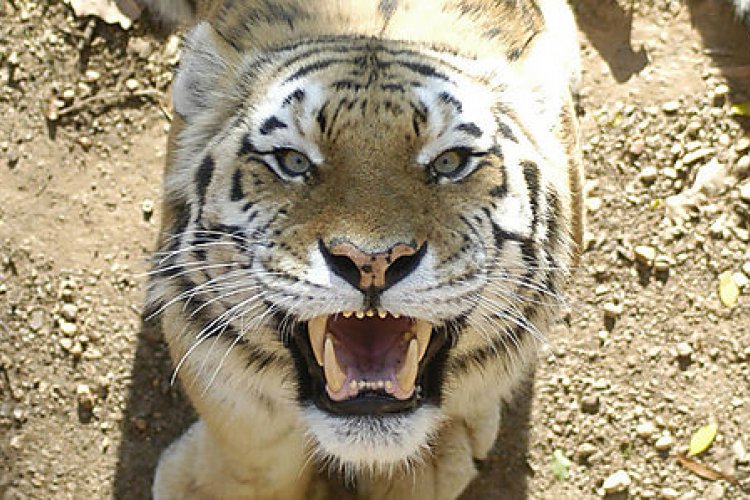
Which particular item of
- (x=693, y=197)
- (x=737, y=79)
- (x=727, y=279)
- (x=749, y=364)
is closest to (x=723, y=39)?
(x=737, y=79)

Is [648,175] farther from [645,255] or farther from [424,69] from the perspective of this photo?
[424,69]

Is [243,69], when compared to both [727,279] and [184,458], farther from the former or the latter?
[727,279]

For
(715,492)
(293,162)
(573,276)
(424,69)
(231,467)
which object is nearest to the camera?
(293,162)

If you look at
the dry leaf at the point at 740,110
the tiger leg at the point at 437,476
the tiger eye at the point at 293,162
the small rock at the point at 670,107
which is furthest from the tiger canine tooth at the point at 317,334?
the dry leaf at the point at 740,110

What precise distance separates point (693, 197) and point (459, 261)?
1340 mm

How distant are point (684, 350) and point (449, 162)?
1236mm

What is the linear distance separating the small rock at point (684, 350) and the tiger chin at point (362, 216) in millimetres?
641

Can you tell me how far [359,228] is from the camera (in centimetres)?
178

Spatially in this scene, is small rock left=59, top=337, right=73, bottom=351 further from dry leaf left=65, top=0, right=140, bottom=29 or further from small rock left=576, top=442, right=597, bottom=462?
small rock left=576, top=442, right=597, bottom=462

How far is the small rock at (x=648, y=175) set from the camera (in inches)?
119

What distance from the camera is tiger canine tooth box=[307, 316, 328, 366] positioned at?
198cm

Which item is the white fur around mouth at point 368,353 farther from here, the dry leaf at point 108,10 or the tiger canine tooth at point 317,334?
the dry leaf at point 108,10

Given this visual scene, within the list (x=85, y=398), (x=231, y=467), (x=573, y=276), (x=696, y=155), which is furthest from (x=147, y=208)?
(x=696, y=155)

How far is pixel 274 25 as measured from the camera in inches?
90.5
